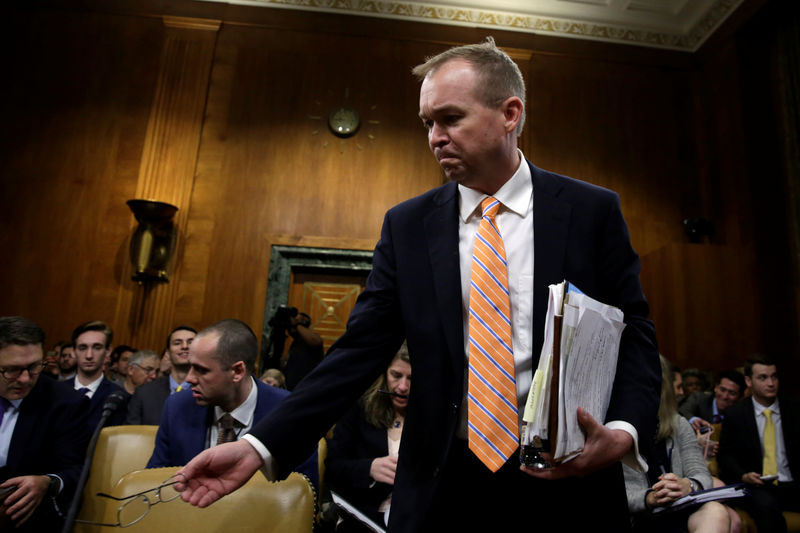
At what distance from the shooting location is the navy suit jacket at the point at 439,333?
41.0 inches

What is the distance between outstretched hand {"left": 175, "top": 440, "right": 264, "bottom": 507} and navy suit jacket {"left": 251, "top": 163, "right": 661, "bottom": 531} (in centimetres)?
5

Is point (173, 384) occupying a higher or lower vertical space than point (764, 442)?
higher

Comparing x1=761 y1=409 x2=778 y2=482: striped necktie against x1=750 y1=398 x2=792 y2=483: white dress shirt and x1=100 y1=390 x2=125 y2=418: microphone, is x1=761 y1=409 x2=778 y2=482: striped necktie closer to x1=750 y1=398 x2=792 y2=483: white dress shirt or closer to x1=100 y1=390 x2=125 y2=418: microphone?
x1=750 y1=398 x2=792 y2=483: white dress shirt

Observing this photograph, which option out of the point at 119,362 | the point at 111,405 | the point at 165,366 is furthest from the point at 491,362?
the point at 119,362

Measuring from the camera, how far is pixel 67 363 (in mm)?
4965

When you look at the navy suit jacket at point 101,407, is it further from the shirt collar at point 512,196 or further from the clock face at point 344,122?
the clock face at point 344,122

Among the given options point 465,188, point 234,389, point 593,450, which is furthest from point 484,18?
point 593,450

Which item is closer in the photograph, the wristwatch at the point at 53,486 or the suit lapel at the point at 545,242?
the suit lapel at the point at 545,242

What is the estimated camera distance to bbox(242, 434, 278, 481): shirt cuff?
1.02m

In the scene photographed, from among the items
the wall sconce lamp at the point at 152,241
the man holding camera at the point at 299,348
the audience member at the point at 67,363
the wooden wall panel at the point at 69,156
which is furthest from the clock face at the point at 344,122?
the audience member at the point at 67,363

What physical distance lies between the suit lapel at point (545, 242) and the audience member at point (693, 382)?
503 centimetres

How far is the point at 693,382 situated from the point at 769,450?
146 centimetres

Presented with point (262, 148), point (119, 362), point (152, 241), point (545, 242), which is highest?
point (262, 148)

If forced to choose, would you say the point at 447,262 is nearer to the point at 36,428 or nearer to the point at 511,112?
the point at 511,112
